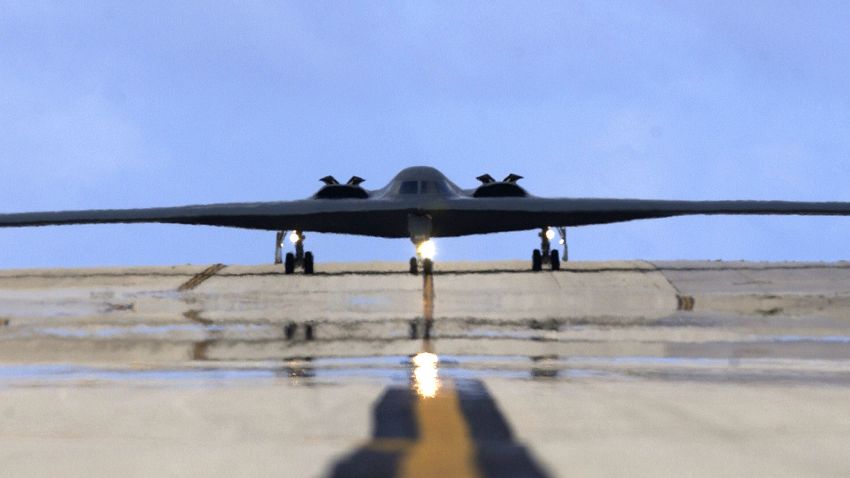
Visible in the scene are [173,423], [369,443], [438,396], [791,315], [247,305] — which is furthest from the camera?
[247,305]

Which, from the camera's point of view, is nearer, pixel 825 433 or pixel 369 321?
pixel 825 433

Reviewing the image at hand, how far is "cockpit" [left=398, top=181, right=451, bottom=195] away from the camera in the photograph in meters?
35.1

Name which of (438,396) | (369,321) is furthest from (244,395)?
(369,321)

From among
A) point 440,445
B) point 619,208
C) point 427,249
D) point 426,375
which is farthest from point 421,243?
point 440,445

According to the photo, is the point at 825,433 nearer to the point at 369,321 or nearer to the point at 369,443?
the point at 369,443

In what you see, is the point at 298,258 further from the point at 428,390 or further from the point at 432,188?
the point at 428,390

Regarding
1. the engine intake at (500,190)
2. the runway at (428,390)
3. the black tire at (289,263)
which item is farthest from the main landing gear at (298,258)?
the runway at (428,390)

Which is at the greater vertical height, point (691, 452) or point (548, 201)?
point (548, 201)

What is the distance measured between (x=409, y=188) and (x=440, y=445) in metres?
31.1

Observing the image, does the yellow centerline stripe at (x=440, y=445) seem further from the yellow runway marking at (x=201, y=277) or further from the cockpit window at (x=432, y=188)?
the cockpit window at (x=432, y=188)

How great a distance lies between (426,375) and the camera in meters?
7.56

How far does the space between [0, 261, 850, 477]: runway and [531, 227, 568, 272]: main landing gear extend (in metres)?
12.5

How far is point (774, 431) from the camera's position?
470 cm

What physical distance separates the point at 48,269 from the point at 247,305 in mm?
16730
